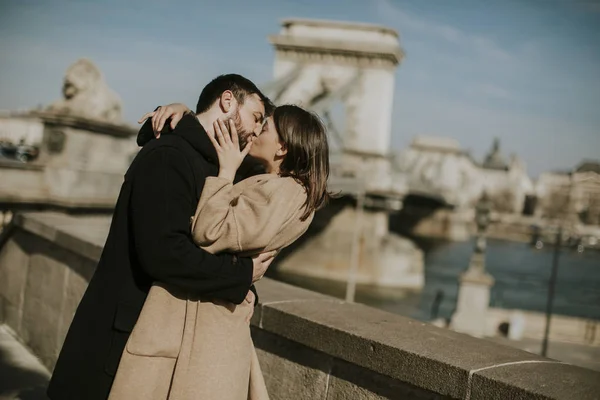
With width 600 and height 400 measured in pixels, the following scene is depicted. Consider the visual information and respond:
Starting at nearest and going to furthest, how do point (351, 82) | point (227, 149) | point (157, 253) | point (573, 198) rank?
point (157, 253)
point (227, 149)
point (351, 82)
point (573, 198)

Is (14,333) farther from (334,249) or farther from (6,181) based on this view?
(334,249)

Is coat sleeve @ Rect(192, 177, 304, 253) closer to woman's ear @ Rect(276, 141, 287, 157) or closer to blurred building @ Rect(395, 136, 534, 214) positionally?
woman's ear @ Rect(276, 141, 287, 157)

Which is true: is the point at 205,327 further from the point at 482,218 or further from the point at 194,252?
the point at 482,218

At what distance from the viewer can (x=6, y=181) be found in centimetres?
715

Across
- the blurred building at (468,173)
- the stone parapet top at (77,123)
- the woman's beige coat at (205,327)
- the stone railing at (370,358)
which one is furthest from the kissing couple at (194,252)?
the blurred building at (468,173)

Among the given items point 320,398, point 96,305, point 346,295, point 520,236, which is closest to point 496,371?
point 320,398

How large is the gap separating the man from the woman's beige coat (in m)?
0.04

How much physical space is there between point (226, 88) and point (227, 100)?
0.04 meters

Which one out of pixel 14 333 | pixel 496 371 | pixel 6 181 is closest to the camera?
pixel 496 371

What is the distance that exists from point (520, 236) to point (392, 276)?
57.2 meters

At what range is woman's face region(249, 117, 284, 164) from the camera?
74.1 inches

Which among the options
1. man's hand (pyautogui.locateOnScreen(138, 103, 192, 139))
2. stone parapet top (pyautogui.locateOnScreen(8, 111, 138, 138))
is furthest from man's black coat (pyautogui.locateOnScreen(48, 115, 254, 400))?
stone parapet top (pyautogui.locateOnScreen(8, 111, 138, 138))

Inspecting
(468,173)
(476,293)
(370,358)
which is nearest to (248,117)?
(370,358)

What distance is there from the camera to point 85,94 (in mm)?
7504
